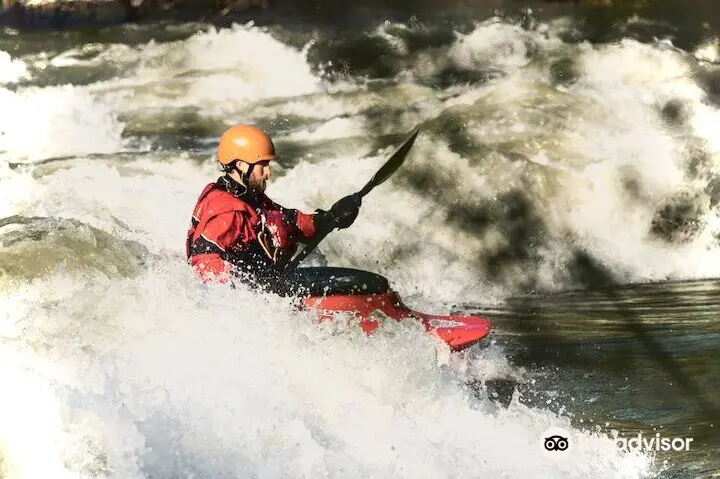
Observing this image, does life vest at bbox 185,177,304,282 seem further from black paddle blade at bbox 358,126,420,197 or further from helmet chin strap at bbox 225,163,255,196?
black paddle blade at bbox 358,126,420,197

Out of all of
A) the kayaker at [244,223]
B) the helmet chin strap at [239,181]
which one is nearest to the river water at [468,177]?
the kayaker at [244,223]

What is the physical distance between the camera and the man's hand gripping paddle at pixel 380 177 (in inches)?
123

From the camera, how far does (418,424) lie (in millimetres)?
2912

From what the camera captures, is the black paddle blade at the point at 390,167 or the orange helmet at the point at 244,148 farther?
the black paddle blade at the point at 390,167

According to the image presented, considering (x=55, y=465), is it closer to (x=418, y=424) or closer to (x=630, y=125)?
(x=418, y=424)

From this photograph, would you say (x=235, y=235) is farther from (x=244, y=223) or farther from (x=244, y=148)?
(x=244, y=148)

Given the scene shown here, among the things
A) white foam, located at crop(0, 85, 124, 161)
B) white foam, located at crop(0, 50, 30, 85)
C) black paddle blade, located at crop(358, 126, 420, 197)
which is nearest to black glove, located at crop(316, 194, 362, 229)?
black paddle blade, located at crop(358, 126, 420, 197)

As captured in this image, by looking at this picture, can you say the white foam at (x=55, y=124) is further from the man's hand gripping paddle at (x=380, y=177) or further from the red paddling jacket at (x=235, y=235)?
the man's hand gripping paddle at (x=380, y=177)

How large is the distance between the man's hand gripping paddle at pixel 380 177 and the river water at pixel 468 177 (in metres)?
0.07

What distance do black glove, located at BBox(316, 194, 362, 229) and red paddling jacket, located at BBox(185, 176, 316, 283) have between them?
0.61 ft

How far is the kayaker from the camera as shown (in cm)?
264

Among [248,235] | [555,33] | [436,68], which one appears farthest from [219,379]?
[555,33]

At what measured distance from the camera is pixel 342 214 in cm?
313

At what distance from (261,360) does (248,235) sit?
1.50ft
